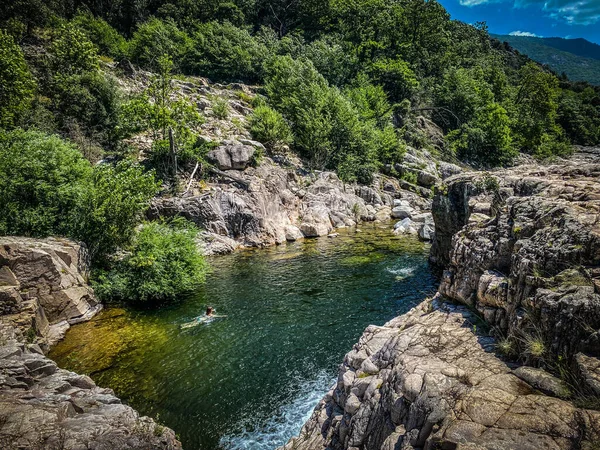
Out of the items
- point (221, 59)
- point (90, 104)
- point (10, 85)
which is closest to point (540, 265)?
point (10, 85)

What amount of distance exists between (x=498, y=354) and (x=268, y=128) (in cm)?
4857

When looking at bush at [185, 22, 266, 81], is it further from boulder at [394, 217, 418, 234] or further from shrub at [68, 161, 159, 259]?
shrub at [68, 161, 159, 259]

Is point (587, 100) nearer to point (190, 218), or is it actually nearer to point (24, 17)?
point (190, 218)

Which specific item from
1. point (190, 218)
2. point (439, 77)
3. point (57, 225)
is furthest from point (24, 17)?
point (439, 77)

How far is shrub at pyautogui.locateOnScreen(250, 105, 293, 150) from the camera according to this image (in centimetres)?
5178

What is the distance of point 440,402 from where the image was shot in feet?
22.3

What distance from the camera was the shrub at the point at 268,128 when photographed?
170 feet

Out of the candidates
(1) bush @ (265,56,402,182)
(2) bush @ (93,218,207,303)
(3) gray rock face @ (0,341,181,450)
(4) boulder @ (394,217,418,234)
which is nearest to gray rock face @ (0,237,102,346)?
(2) bush @ (93,218,207,303)

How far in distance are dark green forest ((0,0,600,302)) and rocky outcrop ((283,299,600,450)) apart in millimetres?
17196

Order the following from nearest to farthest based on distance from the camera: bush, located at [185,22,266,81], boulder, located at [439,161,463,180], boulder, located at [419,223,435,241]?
boulder, located at [419,223,435,241], boulder, located at [439,161,463,180], bush, located at [185,22,266,81]

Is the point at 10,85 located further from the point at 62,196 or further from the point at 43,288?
the point at 43,288

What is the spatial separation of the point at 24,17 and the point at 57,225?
5785 centimetres

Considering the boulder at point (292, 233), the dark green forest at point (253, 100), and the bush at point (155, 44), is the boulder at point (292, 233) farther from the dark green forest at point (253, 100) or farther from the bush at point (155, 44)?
the bush at point (155, 44)

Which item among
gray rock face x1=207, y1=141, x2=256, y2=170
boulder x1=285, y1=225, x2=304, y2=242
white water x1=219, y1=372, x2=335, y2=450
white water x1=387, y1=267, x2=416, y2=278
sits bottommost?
white water x1=219, y1=372, x2=335, y2=450
